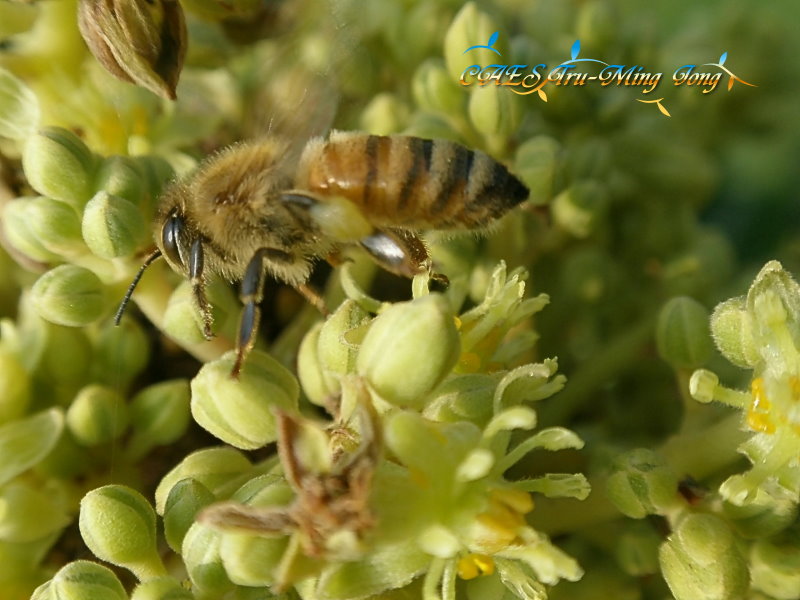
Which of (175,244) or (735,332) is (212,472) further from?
(735,332)

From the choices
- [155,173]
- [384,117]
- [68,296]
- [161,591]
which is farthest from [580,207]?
[161,591]

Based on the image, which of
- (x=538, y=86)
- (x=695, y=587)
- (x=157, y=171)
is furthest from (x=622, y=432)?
(x=157, y=171)

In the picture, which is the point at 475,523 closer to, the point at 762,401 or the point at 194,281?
the point at 762,401

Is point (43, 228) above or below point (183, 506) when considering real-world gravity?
above

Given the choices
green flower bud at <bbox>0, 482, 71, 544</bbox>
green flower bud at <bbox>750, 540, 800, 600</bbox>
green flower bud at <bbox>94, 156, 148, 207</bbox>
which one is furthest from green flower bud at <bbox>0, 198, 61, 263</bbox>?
green flower bud at <bbox>750, 540, 800, 600</bbox>

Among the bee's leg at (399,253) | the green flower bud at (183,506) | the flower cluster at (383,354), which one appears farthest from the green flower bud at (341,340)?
the green flower bud at (183,506)
